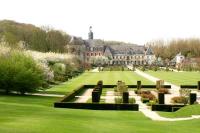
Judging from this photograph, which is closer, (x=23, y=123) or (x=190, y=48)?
(x=23, y=123)

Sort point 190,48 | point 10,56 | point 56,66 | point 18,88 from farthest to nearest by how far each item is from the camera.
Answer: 1. point 190,48
2. point 56,66
3. point 10,56
4. point 18,88

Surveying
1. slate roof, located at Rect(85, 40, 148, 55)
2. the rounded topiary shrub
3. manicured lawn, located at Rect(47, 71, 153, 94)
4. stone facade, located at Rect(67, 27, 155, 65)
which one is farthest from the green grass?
slate roof, located at Rect(85, 40, 148, 55)

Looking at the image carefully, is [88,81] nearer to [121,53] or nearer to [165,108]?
[165,108]

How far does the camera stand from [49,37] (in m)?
111

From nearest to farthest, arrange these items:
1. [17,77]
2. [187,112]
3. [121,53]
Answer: [187,112] < [17,77] < [121,53]

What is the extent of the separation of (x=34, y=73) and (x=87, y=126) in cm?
1984

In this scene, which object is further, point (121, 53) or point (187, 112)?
point (121, 53)

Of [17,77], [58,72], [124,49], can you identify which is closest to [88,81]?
[58,72]

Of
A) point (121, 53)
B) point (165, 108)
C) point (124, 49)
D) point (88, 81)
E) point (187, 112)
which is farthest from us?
point (124, 49)

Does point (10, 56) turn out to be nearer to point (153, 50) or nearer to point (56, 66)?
point (56, 66)

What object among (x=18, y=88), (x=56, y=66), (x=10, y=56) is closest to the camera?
(x=18, y=88)

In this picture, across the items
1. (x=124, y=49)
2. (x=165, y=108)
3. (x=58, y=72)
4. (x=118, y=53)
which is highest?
(x=124, y=49)

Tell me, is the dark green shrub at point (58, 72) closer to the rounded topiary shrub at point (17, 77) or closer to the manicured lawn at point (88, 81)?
the manicured lawn at point (88, 81)

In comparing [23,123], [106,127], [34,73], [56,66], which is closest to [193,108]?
[106,127]
